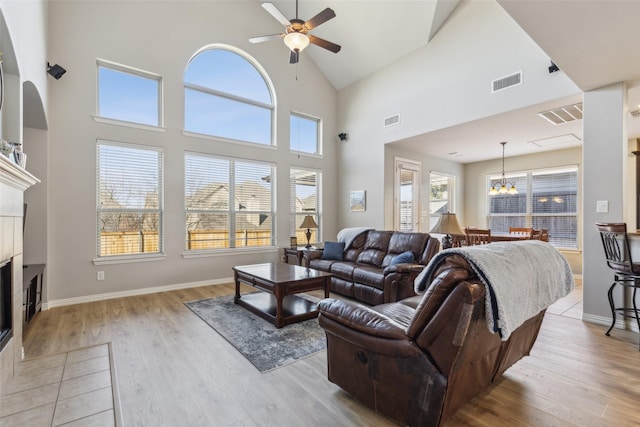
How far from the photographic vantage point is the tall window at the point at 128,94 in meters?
4.60

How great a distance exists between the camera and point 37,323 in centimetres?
349

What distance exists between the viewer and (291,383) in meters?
2.23

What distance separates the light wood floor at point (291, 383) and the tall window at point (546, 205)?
3.85 meters

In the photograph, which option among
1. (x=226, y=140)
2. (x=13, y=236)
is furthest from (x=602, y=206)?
(x=13, y=236)

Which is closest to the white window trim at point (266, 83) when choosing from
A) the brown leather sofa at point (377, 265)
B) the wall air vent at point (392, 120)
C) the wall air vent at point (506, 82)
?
the wall air vent at point (392, 120)

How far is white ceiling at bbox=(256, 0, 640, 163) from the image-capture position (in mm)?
2283

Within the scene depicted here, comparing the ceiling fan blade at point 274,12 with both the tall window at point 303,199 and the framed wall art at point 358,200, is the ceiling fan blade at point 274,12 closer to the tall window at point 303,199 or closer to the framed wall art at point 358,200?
the tall window at point 303,199

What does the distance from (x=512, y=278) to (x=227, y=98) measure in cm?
561

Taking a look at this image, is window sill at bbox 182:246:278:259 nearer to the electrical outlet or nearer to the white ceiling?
the white ceiling

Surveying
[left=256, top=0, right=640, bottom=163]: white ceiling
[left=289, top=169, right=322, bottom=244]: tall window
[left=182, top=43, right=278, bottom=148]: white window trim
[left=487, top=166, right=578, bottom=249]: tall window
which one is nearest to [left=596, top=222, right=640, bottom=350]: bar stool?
[left=256, top=0, right=640, bottom=163]: white ceiling

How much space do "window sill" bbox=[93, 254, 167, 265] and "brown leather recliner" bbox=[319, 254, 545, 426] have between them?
12.6ft

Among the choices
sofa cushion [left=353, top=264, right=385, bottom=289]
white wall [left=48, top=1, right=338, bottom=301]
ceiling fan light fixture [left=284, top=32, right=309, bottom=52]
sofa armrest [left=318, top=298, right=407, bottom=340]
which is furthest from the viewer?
white wall [left=48, top=1, right=338, bottom=301]

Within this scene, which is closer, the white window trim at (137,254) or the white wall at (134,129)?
the white wall at (134,129)

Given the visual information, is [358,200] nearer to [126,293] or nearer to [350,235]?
[350,235]
